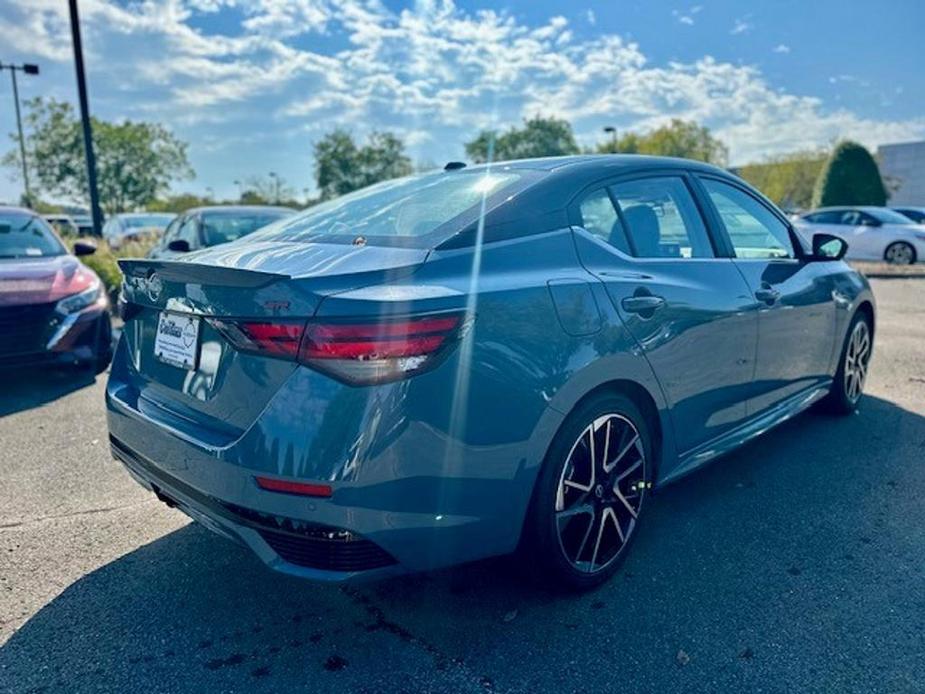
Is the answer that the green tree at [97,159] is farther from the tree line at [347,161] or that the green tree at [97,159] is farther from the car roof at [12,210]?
the car roof at [12,210]

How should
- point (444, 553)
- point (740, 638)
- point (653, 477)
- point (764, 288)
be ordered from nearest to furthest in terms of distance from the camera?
point (444, 553), point (740, 638), point (653, 477), point (764, 288)

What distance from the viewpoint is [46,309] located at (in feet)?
16.8

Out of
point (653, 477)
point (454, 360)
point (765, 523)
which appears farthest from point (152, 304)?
point (765, 523)

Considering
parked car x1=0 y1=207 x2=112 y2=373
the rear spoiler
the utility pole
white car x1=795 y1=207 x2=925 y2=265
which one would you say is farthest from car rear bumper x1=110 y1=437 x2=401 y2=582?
white car x1=795 y1=207 x2=925 y2=265

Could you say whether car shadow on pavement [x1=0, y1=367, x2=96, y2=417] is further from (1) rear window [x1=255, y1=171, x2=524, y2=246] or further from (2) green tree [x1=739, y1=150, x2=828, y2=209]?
(2) green tree [x1=739, y1=150, x2=828, y2=209]

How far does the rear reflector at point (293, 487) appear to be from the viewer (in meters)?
1.87

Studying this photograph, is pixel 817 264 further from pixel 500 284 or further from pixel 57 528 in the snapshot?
pixel 57 528

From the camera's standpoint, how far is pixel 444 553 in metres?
2.10

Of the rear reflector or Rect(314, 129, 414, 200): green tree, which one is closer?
the rear reflector

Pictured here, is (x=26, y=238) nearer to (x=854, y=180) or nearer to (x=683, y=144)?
(x=854, y=180)

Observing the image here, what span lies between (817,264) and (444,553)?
10.4 ft

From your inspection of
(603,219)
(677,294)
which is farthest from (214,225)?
(677,294)

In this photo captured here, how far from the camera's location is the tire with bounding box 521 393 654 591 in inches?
90.5

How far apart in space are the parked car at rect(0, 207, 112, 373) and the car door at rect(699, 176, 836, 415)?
476cm
